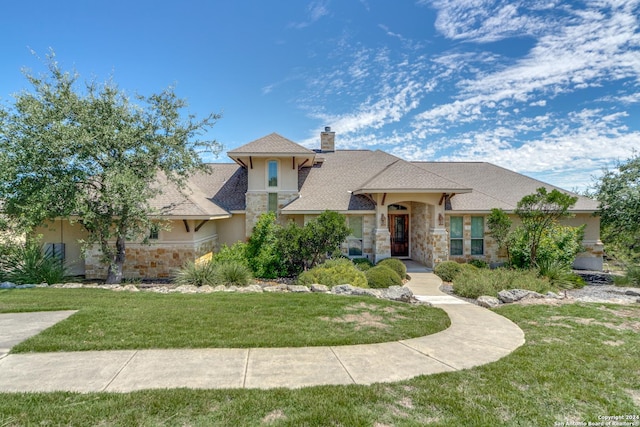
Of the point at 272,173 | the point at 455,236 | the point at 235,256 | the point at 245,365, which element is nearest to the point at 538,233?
the point at 455,236

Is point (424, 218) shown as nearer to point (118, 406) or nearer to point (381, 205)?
point (381, 205)

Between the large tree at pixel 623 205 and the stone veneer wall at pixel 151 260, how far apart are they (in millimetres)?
19012

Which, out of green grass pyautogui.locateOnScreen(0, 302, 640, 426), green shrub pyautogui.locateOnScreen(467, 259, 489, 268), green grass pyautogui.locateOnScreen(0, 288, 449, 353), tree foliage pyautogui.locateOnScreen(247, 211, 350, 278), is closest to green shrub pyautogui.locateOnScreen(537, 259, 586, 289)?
green shrub pyautogui.locateOnScreen(467, 259, 489, 268)

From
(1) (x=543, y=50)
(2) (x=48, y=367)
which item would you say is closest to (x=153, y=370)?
(2) (x=48, y=367)

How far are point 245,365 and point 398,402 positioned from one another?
216 centimetres

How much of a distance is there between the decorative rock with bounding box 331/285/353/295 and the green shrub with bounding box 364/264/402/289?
175cm

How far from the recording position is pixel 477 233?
1499 cm

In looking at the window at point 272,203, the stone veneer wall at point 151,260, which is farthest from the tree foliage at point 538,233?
the stone veneer wall at point 151,260

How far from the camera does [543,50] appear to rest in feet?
37.5

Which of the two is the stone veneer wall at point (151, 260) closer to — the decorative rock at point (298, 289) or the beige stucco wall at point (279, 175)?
the beige stucco wall at point (279, 175)

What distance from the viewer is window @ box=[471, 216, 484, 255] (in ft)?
49.1

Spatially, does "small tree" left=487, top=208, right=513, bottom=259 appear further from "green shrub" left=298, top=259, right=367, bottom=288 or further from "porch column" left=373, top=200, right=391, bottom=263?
"green shrub" left=298, top=259, right=367, bottom=288

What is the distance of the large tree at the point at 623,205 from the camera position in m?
13.3

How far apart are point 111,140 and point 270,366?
358 inches
